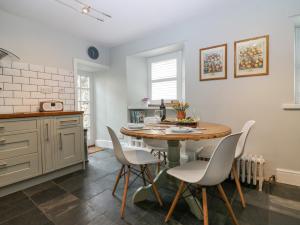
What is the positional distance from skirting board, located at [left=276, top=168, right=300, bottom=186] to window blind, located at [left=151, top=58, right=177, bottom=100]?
6.37 ft

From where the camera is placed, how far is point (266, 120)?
2.11m

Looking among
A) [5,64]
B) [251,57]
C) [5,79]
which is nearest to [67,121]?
[5,79]

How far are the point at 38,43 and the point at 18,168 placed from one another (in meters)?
1.88

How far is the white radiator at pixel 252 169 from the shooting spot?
1.95m

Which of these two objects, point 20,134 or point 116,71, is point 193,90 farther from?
point 20,134

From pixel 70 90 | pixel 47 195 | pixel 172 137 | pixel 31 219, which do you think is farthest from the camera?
pixel 70 90

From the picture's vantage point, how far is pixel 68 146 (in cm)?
250

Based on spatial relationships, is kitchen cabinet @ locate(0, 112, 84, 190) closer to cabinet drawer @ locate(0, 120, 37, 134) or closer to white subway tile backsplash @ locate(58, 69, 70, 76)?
cabinet drawer @ locate(0, 120, 37, 134)

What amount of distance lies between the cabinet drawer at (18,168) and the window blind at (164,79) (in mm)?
2362

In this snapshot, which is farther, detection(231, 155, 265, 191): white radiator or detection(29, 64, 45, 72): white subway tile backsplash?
detection(29, 64, 45, 72): white subway tile backsplash

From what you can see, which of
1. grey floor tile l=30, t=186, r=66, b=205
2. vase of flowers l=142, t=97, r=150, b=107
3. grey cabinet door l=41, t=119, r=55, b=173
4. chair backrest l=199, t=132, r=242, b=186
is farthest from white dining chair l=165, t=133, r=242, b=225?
vase of flowers l=142, t=97, r=150, b=107

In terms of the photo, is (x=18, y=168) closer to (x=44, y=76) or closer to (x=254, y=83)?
(x=44, y=76)

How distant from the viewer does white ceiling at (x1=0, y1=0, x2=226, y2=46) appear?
7.06 feet

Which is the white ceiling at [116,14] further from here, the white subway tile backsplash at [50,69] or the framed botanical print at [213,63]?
the white subway tile backsplash at [50,69]
